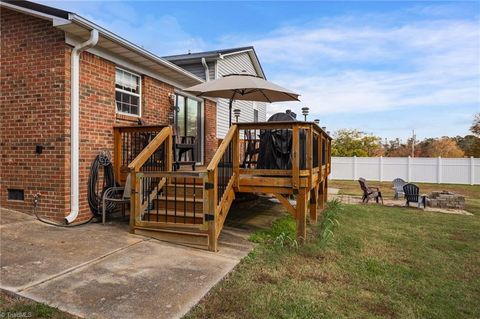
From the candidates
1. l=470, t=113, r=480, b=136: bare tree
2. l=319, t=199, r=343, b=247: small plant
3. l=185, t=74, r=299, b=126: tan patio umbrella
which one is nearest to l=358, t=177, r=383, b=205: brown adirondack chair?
l=319, t=199, r=343, b=247: small plant

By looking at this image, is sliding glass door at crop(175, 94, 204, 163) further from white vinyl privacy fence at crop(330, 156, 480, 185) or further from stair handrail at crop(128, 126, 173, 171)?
white vinyl privacy fence at crop(330, 156, 480, 185)

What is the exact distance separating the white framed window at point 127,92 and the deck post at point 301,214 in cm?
A: 403

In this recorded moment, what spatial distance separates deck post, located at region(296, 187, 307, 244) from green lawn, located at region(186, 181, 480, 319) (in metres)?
0.19

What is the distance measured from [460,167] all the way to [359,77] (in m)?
8.44

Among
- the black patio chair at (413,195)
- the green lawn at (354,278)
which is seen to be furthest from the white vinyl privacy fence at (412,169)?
the green lawn at (354,278)

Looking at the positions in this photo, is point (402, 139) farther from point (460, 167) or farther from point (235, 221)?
point (235, 221)

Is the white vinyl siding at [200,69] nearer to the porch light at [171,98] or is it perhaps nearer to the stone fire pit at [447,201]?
the porch light at [171,98]

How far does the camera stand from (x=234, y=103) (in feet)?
45.4

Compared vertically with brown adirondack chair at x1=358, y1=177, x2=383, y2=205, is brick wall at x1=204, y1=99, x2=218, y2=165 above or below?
above

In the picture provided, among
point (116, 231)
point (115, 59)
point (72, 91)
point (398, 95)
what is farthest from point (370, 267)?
point (398, 95)

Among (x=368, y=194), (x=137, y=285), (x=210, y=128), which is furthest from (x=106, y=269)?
(x=368, y=194)

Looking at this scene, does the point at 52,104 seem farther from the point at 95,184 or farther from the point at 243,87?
the point at 243,87

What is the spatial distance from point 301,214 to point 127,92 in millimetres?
4388

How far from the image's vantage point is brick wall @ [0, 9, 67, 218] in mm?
5484
